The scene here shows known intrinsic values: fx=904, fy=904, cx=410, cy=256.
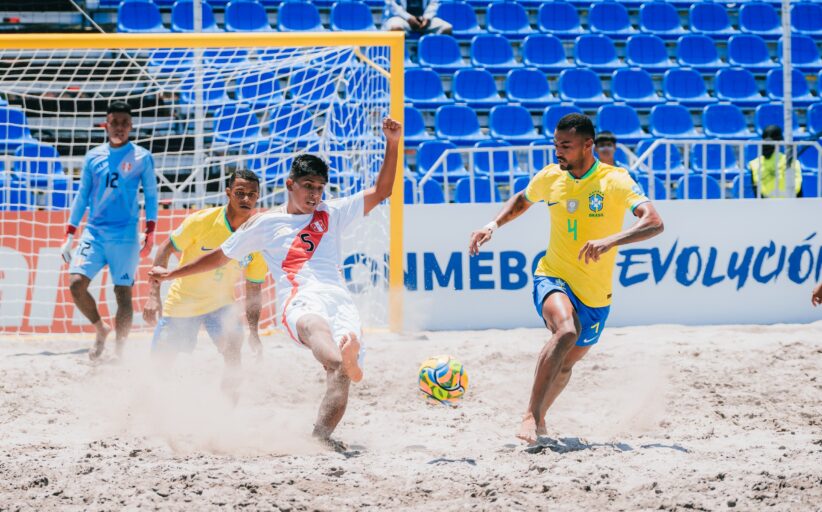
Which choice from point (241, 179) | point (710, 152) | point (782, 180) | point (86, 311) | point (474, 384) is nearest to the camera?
point (241, 179)

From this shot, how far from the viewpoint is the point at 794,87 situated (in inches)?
611

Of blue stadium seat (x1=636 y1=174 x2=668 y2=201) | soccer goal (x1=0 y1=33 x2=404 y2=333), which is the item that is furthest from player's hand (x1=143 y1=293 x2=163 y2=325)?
blue stadium seat (x1=636 y1=174 x2=668 y2=201)

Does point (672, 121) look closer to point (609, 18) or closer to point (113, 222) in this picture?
point (609, 18)

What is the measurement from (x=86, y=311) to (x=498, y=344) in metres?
3.66

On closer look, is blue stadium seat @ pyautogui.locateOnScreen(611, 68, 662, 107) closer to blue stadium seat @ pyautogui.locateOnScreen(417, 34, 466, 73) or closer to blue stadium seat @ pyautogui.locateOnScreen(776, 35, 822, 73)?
blue stadium seat @ pyautogui.locateOnScreen(417, 34, 466, 73)

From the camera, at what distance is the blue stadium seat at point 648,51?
15.4m

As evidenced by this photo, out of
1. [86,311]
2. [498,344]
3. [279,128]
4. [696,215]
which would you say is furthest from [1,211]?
[696,215]

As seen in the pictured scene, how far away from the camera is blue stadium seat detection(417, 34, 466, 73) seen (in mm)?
14930

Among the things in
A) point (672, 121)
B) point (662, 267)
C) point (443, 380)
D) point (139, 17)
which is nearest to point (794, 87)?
point (672, 121)

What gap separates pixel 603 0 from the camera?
15.9 meters

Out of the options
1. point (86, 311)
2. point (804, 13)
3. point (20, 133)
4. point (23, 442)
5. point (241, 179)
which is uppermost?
point (804, 13)

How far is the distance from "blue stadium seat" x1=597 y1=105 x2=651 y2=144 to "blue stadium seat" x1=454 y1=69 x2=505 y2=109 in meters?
1.61

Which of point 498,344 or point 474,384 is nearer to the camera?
point 474,384

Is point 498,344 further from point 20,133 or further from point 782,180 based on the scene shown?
point 20,133
